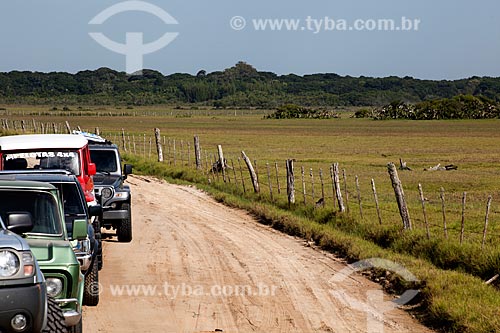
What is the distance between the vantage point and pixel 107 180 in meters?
17.6

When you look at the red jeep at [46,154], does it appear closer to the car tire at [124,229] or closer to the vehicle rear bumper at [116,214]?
the vehicle rear bumper at [116,214]

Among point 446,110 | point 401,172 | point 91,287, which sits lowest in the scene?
point 446,110

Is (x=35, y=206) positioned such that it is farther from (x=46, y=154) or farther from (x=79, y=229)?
(x=46, y=154)

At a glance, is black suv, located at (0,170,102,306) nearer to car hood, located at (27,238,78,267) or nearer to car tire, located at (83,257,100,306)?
car tire, located at (83,257,100,306)

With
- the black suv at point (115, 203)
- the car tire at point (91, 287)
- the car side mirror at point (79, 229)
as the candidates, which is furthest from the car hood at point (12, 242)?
the black suv at point (115, 203)

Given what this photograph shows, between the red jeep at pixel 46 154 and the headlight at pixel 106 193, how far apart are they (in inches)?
84.6

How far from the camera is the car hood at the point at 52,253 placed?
8406 millimetres

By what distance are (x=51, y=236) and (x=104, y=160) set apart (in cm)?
942

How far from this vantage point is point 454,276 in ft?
42.5

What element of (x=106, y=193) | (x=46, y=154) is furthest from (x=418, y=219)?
(x=46, y=154)

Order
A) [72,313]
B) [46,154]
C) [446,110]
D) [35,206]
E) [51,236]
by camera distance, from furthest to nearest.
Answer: [446,110]
[46,154]
[35,206]
[51,236]
[72,313]

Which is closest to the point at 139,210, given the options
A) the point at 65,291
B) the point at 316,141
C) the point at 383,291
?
the point at 383,291

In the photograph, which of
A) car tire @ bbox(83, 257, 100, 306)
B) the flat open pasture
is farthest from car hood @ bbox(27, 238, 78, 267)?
the flat open pasture

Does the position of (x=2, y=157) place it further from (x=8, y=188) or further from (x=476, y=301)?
(x=476, y=301)
